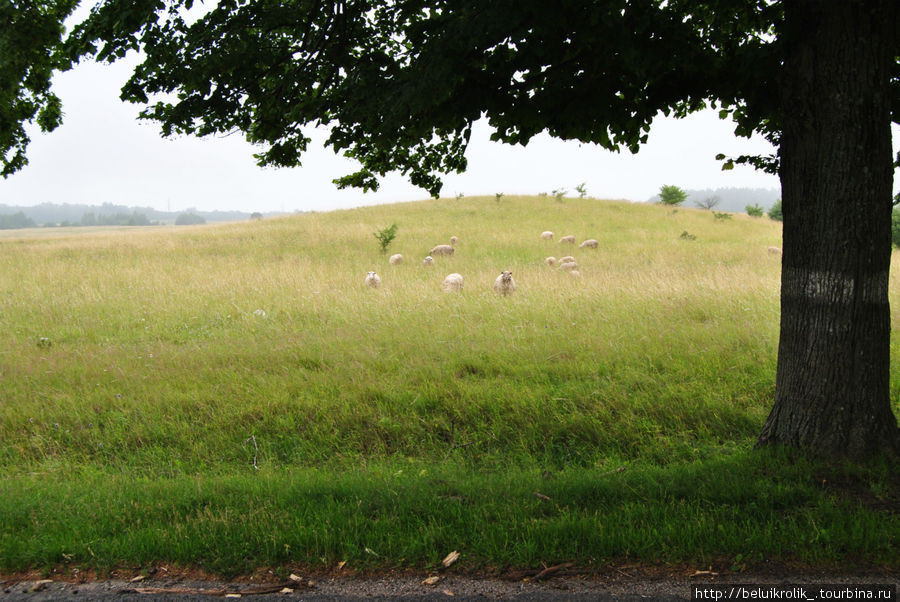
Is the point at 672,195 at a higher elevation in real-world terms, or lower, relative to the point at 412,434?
higher

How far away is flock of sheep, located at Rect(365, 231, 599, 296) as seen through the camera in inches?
539

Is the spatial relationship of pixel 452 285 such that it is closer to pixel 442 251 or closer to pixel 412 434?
pixel 412 434

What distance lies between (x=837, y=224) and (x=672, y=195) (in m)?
46.0

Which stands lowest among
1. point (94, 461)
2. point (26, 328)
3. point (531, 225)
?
point (94, 461)

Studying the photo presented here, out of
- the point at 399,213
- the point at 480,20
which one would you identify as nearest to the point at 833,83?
the point at 480,20

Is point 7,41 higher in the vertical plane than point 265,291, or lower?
higher

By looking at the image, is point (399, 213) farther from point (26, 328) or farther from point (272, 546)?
point (272, 546)

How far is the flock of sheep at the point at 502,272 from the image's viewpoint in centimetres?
1370

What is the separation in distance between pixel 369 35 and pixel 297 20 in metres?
0.71

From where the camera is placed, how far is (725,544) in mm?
3896

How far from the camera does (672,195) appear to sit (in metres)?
47.6

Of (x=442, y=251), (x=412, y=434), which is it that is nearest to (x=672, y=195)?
(x=442, y=251)

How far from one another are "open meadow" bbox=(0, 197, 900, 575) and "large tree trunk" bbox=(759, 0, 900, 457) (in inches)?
17.6

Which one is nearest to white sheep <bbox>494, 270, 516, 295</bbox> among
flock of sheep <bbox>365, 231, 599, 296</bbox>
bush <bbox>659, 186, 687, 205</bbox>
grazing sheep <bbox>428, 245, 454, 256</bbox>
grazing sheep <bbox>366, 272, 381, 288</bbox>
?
A: flock of sheep <bbox>365, 231, 599, 296</bbox>
